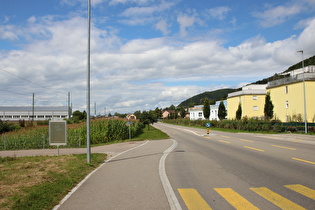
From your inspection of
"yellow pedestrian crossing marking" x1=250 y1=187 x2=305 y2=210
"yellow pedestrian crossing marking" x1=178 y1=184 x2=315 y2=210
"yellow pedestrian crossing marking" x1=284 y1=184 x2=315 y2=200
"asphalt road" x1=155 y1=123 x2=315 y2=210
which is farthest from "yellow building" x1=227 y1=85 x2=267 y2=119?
"yellow pedestrian crossing marking" x1=250 y1=187 x2=305 y2=210

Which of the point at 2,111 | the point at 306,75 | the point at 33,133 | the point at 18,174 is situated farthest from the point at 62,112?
the point at 18,174

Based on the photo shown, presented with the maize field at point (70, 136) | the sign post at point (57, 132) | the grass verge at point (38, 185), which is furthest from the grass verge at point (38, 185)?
the maize field at point (70, 136)

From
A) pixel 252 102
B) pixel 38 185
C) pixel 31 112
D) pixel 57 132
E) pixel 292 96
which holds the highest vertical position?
pixel 292 96

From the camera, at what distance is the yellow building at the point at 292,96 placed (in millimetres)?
42031

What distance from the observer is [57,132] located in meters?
15.9

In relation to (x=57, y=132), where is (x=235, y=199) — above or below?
below

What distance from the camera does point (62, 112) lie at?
340ft

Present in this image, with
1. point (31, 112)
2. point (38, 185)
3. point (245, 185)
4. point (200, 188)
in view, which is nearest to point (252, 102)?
point (245, 185)

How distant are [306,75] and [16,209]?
154 feet

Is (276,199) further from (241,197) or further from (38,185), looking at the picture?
(38,185)

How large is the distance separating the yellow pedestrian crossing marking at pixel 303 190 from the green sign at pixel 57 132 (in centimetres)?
1239

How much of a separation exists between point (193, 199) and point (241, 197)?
112cm

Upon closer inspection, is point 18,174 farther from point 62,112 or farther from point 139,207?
point 62,112

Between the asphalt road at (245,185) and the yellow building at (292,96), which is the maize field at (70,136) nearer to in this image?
the asphalt road at (245,185)
